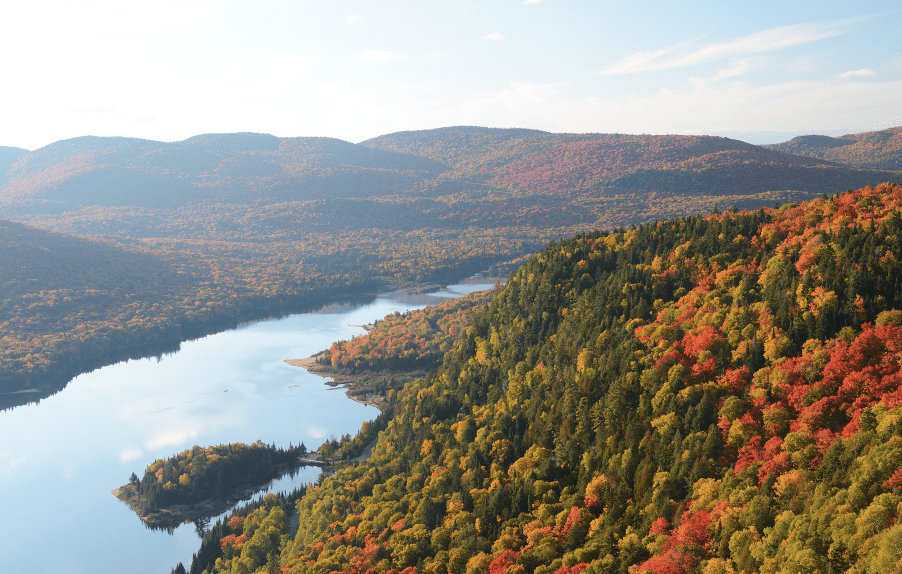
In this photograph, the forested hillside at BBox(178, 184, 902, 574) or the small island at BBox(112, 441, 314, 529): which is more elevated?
the forested hillside at BBox(178, 184, 902, 574)

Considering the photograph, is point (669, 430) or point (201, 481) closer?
point (669, 430)

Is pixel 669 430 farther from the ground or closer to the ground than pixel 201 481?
farther from the ground

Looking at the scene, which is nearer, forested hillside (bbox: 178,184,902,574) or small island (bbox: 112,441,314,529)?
forested hillside (bbox: 178,184,902,574)

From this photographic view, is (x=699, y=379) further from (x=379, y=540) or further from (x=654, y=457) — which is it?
(x=379, y=540)

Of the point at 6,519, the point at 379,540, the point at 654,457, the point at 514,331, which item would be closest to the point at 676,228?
the point at 514,331

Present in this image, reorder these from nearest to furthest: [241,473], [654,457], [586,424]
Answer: [654,457], [586,424], [241,473]
